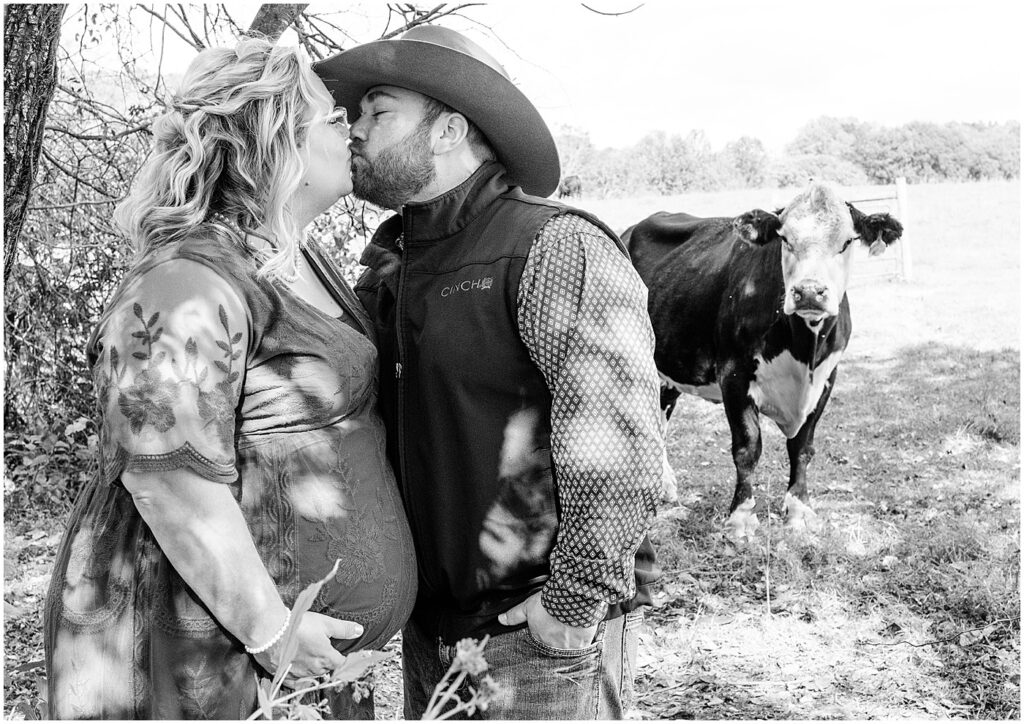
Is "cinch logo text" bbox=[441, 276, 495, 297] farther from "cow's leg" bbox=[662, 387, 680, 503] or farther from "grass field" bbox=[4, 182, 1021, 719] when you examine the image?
"cow's leg" bbox=[662, 387, 680, 503]

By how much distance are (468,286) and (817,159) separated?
20.4m

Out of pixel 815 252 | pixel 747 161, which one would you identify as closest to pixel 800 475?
pixel 815 252

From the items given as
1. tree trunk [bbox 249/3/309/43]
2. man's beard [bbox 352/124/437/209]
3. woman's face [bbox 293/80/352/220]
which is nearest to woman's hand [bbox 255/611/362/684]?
woman's face [bbox 293/80/352/220]

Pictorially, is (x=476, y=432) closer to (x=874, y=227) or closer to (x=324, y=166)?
(x=324, y=166)

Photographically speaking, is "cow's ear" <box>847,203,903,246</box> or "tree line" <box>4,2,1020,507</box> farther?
"cow's ear" <box>847,203,903,246</box>

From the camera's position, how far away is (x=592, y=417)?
2.09m

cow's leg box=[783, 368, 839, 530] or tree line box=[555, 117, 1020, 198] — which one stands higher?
tree line box=[555, 117, 1020, 198]

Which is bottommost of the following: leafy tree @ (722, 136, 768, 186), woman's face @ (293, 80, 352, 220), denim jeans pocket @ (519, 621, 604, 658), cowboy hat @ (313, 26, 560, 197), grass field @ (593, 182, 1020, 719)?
grass field @ (593, 182, 1020, 719)

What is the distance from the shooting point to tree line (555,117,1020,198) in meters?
20.3

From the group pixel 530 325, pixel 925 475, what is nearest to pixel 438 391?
pixel 530 325

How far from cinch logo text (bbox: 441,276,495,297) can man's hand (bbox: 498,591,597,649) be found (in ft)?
2.34

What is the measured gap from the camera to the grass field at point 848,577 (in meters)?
4.11

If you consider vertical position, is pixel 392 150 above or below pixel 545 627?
above

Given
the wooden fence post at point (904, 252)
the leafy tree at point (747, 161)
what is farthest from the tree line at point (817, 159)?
the wooden fence post at point (904, 252)
